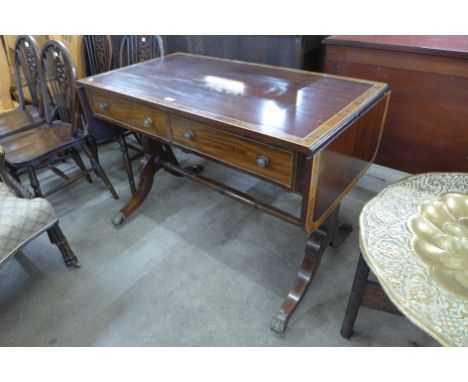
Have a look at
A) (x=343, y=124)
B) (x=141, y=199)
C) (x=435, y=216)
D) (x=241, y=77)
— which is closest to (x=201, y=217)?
(x=141, y=199)

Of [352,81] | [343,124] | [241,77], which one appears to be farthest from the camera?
[241,77]

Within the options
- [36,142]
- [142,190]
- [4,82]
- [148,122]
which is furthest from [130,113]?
[4,82]

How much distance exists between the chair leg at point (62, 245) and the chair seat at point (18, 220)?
0.30 ft

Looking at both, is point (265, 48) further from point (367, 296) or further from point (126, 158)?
point (367, 296)

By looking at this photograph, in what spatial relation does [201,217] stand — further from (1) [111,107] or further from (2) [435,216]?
(2) [435,216]

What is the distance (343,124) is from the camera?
1017mm

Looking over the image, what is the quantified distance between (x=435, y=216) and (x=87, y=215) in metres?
1.83

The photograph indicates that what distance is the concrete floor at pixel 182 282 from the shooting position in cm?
135

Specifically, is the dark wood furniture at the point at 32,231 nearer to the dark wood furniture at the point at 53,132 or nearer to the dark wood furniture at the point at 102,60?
the dark wood furniture at the point at 53,132

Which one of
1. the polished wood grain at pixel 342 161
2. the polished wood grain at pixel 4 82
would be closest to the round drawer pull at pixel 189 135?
the polished wood grain at pixel 342 161

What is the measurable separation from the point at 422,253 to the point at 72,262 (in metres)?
1.53

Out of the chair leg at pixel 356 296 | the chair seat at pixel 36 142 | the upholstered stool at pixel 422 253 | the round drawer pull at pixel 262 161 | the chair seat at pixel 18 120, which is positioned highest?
the round drawer pull at pixel 262 161

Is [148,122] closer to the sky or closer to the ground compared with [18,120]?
closer to the sky

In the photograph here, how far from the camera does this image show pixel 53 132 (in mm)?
2002
